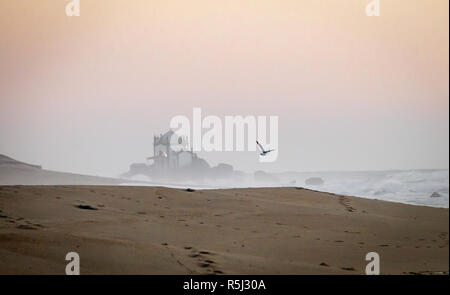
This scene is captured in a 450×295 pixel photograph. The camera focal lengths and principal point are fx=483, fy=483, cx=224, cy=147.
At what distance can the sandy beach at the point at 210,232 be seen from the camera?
17.5 ft

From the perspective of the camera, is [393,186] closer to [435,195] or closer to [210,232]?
[435,195]

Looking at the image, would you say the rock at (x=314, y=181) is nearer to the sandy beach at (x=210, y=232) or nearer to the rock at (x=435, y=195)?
the rock at (x=435, y=195)

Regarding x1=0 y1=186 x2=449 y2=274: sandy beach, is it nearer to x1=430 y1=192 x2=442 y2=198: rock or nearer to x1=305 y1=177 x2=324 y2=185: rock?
x1=430 y1=192 x2=442 y2=198: rock

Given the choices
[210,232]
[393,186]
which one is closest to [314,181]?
[393,186]

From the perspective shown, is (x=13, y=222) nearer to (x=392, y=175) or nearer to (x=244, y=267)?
(x=244, y=267)

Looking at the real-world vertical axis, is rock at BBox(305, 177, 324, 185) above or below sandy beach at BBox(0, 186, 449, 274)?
below

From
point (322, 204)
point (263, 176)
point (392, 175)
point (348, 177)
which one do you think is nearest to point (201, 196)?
point (322, 204)

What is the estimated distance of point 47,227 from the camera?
6.36 m

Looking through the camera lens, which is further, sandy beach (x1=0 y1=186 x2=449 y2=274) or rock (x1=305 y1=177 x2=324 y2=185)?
rock (x1=305 y1=177 x2=324 y2=185)

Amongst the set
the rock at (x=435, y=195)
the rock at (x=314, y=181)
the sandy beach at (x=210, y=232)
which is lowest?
the rock at (x=314, y=181)

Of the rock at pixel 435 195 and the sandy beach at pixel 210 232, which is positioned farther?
the rock at pixel 435 195

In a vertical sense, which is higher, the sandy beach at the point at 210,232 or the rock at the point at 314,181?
the sandy beach at the point at 210,232

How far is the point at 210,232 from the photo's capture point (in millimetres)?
7070

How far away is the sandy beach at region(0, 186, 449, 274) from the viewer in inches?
209
